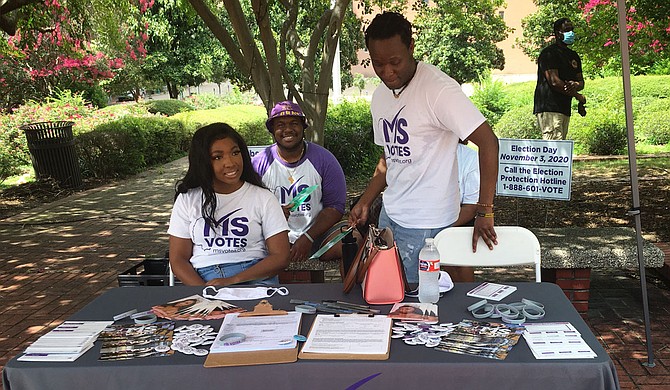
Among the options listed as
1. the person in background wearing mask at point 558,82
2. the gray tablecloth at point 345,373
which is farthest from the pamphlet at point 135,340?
the person in background wearing mask at point 558,82

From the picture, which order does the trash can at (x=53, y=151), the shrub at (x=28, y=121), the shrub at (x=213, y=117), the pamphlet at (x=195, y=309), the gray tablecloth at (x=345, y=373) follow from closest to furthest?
the gray tablecloth at (x=345, y=373) → the pamphlet at (x=195, y=309) → the trash can at (x=53, y=151) → the shrub at (x=28, y=121) → the shrub at (x=213, y=117)

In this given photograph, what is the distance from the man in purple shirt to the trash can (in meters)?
7.41

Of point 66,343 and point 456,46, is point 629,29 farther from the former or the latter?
point 456,46

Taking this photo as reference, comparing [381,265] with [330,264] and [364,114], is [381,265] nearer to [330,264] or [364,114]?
[330,264]

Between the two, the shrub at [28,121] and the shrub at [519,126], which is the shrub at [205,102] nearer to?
the shrub at [28,121]

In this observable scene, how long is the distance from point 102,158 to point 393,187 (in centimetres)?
977

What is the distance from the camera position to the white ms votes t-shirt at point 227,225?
3.10 m

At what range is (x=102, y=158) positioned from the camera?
11.7m

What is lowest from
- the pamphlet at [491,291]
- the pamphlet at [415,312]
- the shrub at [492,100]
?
the pamphlet at [491,291]

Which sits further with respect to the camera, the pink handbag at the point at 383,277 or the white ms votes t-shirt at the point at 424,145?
the white ms votes t-shirt at the point at 424,145

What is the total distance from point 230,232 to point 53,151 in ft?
26.9

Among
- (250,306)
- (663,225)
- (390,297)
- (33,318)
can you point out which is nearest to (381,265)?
(390,297)

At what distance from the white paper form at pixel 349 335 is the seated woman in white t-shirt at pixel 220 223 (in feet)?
3.04

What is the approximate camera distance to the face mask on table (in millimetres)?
2561
